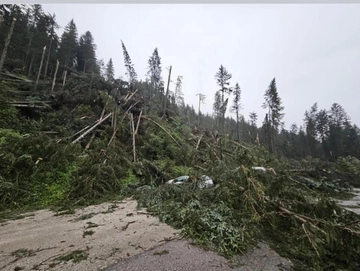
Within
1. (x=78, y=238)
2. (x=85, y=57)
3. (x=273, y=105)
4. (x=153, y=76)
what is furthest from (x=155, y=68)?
(x=78, y=238)

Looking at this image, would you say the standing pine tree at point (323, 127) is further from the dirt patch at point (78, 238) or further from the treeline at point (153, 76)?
the dirt patch at point (78, 238)

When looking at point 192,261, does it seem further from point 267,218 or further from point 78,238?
point 78,238

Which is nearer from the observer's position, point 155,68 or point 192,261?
point 192,261

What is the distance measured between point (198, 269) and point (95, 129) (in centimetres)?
1033

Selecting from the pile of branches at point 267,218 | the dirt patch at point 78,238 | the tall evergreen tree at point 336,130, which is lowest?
the dirt patch at point 78,238

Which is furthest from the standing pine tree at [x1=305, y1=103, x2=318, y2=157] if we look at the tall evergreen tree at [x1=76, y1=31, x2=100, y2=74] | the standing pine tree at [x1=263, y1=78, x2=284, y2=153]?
the tall evergreen tree at [x1=76, y1=31, x2=100, y2=74]

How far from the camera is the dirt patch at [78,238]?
2.99 meters

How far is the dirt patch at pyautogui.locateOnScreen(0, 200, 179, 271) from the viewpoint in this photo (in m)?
2.99

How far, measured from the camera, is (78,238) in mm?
3797

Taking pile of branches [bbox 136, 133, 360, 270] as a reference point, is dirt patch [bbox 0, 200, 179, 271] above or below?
below

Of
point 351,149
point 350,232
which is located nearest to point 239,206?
point 350,232

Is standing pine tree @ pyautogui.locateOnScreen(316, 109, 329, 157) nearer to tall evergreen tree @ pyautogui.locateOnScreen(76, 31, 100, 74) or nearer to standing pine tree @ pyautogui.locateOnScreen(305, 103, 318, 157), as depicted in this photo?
standing pine tree @ pyautogui.locateOnScreen(305, 103, 318, 157)

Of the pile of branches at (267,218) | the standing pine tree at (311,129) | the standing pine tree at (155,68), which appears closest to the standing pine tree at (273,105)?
the standing pine tree at (311,129)

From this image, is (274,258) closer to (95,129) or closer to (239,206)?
(239,206)
